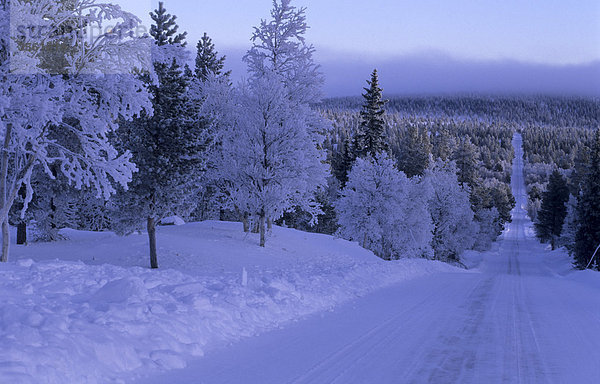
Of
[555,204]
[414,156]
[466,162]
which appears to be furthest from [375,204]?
[555,204]

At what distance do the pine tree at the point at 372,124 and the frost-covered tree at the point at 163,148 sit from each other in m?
32.3

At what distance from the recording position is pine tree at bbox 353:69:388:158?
51344 mm

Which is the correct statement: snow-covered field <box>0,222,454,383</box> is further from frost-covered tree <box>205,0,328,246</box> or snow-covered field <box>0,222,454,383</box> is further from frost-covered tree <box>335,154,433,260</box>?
frost-covered tree <box>335,154,433,260</box>

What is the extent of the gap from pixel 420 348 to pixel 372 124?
46080mm

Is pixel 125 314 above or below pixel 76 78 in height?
below

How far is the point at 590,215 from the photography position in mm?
40344

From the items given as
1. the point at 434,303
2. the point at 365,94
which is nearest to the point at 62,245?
the point at 434,303

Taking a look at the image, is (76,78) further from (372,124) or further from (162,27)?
(372,124)

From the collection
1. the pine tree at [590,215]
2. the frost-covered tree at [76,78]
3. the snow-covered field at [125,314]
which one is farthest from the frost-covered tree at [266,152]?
the pine tree at [590,215]

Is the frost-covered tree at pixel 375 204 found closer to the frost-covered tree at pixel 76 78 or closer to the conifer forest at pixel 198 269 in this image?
the conifer forest at pixel 198 269

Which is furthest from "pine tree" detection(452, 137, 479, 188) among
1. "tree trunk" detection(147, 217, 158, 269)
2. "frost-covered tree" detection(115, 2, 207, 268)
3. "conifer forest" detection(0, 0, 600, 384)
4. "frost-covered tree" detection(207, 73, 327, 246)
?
"tree trunk" detection(147, 217, 158, 269)

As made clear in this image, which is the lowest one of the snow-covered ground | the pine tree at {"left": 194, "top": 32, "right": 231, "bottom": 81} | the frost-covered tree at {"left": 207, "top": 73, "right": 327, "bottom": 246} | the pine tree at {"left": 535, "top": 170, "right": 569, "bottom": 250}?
the pine tree at {"left": 535, "top": 170, "right": 569, "bottom": 250}

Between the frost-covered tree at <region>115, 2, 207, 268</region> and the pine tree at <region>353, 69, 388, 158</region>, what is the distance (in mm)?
32309

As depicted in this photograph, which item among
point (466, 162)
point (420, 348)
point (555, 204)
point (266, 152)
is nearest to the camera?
point (420, 348)
